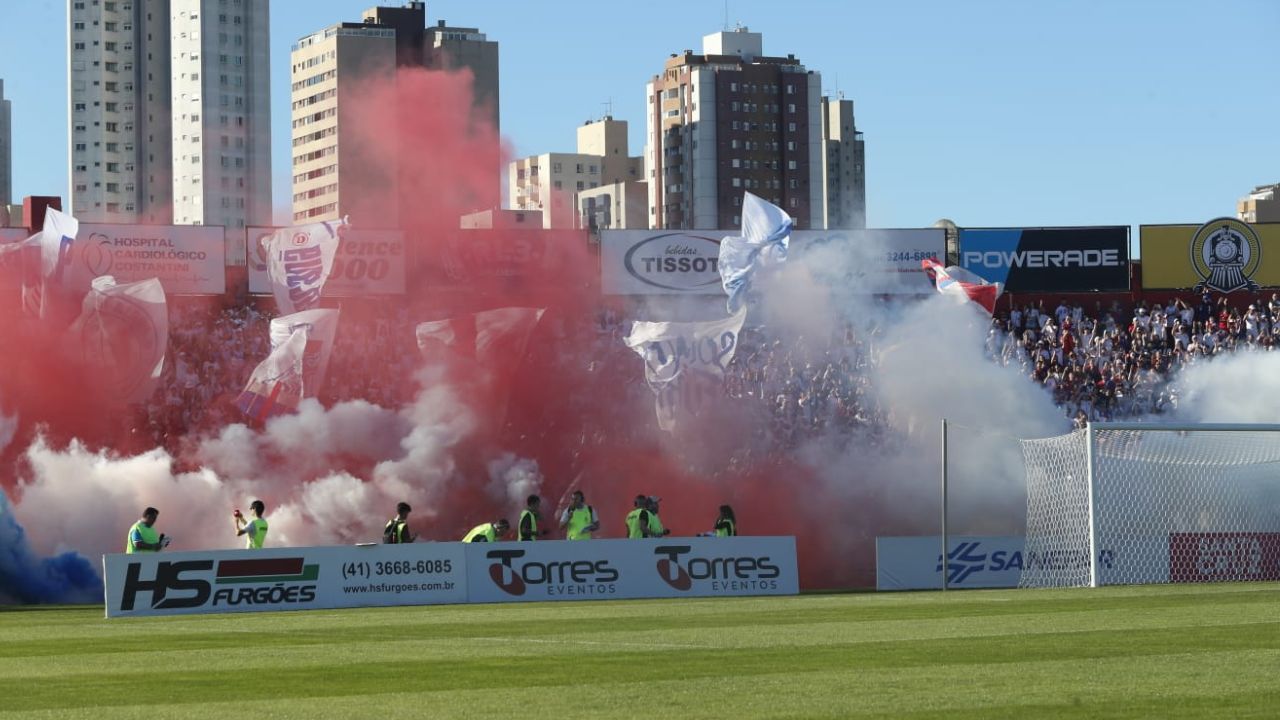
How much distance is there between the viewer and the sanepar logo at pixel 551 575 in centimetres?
2580

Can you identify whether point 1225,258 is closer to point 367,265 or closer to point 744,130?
point 367,265

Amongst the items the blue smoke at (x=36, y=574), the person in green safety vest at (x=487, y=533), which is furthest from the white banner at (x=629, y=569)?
the blue smoke at (x=36, y=574)

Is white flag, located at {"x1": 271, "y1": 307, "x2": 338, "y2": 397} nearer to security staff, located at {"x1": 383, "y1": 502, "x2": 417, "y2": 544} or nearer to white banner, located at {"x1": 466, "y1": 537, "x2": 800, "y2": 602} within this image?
security staff, located at {"x1": 383, "y1": 502, "x2": 417, "y2": 544}

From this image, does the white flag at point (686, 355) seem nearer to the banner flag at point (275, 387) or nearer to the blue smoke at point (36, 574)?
the banner flag at point (275, 387)

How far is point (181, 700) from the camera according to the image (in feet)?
39.8

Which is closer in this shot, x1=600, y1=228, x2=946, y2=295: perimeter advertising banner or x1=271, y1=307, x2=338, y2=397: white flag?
x1=271, y1=307, x2=338, y2=397: white flag

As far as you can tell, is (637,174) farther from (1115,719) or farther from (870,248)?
(1115,719)

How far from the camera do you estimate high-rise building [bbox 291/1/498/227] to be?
121 meters

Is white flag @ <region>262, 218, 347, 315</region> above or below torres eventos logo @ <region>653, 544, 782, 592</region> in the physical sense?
above

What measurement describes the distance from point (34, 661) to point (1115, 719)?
31.0 feet

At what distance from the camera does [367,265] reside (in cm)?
4369

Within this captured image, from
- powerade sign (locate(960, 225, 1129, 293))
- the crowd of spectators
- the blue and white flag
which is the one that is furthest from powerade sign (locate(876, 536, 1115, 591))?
powerade sign (locate(960, 225, 1129, 293))

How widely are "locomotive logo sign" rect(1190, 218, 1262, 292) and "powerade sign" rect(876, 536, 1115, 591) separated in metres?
18.9

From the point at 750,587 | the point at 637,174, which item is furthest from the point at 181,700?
the point at 637,174
